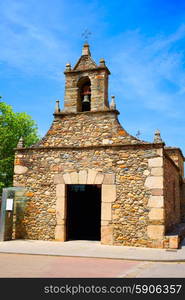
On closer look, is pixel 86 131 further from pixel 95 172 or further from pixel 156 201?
pixel 156 201

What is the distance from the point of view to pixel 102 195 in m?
10.8

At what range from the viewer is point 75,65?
12445 millimetres

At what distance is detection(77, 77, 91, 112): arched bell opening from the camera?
39.9 feet

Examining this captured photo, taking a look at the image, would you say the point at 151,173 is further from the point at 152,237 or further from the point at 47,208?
the point at 47,208

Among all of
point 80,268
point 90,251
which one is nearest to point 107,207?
point 90,251

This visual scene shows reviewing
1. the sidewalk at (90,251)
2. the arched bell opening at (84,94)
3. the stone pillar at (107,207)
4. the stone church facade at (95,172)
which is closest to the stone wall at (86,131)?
the stone church facade at (95,172)

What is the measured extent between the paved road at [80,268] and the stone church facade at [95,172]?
2596mm

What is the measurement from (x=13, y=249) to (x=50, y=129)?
478 cm

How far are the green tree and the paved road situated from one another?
16226mm

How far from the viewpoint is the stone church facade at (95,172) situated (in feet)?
33.7

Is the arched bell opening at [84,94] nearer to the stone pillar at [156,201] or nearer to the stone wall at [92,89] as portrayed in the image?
the stone wall at [92,89]

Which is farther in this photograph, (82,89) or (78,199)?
(78,199)

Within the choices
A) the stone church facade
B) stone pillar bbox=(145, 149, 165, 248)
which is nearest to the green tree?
the stone church facade

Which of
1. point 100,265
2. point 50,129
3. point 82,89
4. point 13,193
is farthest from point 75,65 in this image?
point 100,265
